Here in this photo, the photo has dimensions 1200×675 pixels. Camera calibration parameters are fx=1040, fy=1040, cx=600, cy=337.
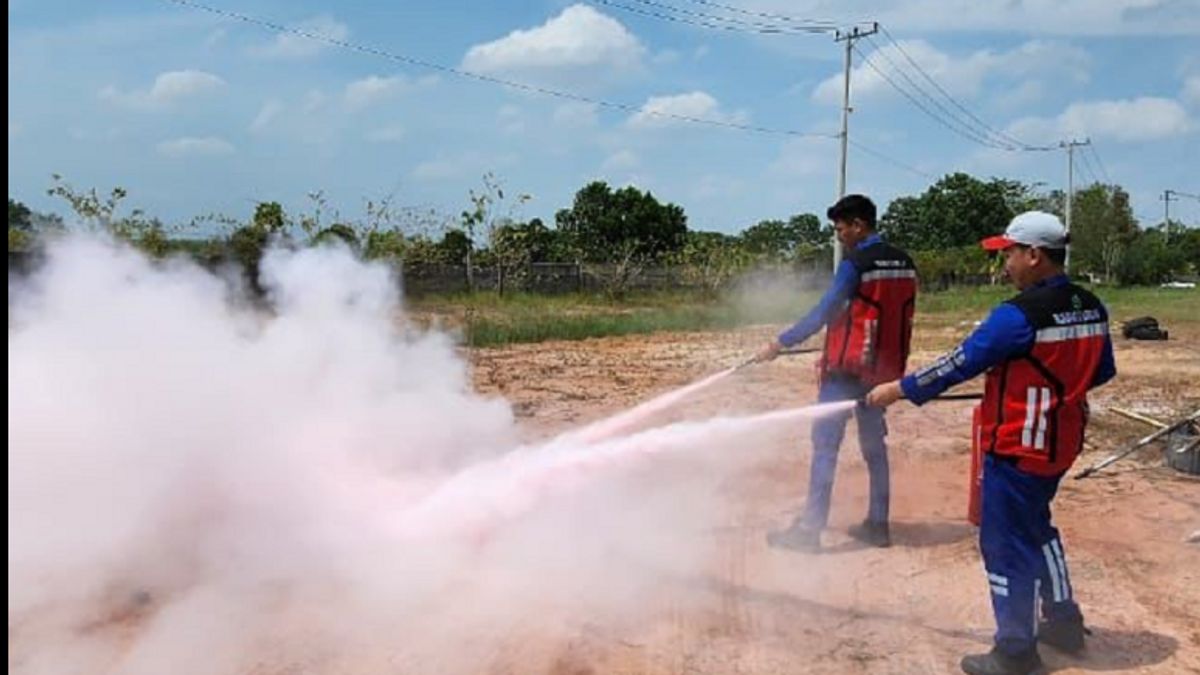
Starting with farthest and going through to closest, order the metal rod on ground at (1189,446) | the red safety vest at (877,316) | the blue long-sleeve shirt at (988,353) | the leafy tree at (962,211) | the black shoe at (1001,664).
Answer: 1. the leafy tree at (962,211)
2. the metal rod on ground at (1189,446)
3. the red safety vest at (877,316)
4. the black shoe at (1001,664)
5. the blue long-sleeve shirt at (988,353)

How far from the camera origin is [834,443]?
6.18 metres

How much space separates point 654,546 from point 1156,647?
2.63 metres

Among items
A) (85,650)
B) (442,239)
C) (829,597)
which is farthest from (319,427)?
(442,239)

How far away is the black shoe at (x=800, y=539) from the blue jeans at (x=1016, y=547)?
173 cm

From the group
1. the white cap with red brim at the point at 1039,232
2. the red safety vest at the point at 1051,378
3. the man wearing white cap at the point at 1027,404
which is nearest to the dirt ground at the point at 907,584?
the man wearing white cap at the point at 1027,404

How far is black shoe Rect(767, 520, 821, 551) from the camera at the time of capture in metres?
6.19

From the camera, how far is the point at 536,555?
5.86m

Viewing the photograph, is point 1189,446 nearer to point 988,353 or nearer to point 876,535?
point 876,535

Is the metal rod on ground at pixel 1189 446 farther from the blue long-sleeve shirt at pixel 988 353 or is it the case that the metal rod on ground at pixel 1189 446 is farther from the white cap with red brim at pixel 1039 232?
the white cap with red brim at pixel 1039 232

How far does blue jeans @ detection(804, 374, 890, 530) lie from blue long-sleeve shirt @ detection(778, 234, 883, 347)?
0.32m

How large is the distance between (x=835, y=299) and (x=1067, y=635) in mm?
2213

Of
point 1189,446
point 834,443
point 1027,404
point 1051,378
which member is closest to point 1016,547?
point 1027,404

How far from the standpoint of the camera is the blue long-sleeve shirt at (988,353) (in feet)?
14.1

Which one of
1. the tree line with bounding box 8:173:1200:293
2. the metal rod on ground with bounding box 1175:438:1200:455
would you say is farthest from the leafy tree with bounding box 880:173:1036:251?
the metal rod on ground with bounding box 1175:438:1200:455
